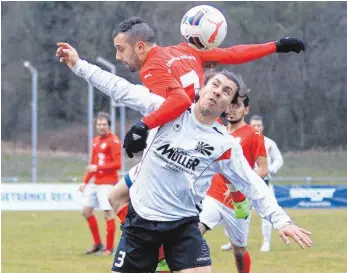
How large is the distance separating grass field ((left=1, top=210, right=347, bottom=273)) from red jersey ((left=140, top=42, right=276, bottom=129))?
4.30 m

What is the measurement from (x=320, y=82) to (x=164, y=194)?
79.6ft

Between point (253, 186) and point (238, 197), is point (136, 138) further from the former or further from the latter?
point (238, 197)

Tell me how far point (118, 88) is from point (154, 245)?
1097 mm

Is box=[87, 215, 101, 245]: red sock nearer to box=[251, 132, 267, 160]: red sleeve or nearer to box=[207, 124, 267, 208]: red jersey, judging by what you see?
box=[207, 124, 267, 208]: red jersey

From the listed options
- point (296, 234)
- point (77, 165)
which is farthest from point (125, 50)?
point (77, 165)

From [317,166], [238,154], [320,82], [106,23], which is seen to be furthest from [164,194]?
[106,23]

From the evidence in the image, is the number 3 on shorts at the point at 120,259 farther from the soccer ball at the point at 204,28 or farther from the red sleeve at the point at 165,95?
the soccer ball at the point at 204,28

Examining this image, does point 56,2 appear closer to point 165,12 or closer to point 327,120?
point 165,12

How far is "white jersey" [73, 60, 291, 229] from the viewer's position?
225 inches

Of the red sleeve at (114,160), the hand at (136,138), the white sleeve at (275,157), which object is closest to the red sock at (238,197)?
the hand at (136,138)

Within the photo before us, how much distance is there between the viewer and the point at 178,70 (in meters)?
6.49

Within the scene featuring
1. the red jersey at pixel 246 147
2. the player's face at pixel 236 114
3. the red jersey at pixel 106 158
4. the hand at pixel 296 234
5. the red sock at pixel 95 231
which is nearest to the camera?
the hand at pixel 296 234

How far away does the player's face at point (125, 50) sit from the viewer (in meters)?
6.14

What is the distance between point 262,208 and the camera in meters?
5.55
